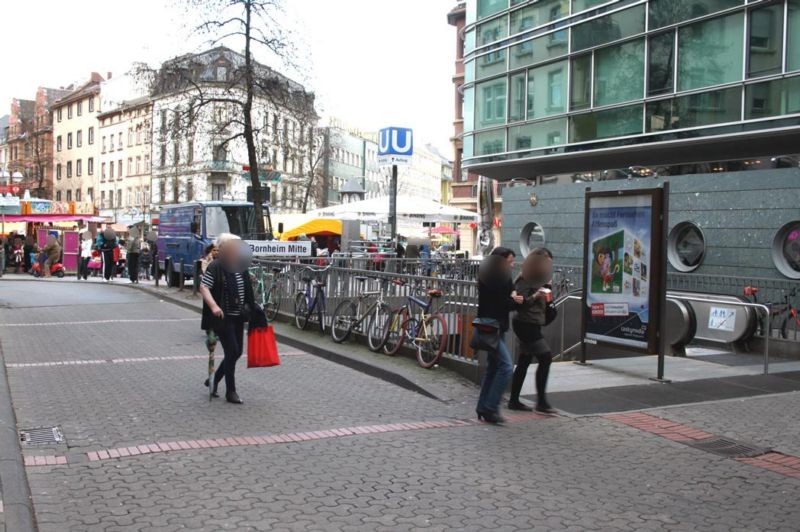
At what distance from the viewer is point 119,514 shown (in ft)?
16.0

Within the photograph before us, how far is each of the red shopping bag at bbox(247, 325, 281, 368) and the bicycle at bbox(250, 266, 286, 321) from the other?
6.85 meters

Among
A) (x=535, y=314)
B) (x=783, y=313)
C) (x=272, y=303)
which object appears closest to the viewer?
(x=535, y=314)

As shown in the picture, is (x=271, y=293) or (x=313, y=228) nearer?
(x=271, y=293)

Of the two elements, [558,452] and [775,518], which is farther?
[558,452]

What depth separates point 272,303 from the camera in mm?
15328

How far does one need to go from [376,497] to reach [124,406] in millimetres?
3697

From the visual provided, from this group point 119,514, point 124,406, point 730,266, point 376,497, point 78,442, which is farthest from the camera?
point 730,266

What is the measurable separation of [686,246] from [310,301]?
32.2 ft

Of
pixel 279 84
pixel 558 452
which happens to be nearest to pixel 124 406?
pixel 558 452

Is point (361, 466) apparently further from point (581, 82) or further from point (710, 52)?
point (581, 82)

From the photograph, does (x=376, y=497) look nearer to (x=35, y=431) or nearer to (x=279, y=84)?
(x=35, y=431)

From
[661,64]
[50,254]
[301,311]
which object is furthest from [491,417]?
[50,254]

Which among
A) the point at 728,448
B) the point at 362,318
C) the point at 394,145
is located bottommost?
the point at 728,448

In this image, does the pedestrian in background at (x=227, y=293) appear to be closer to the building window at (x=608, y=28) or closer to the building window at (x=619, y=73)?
the building window at (x=619, y=73)
